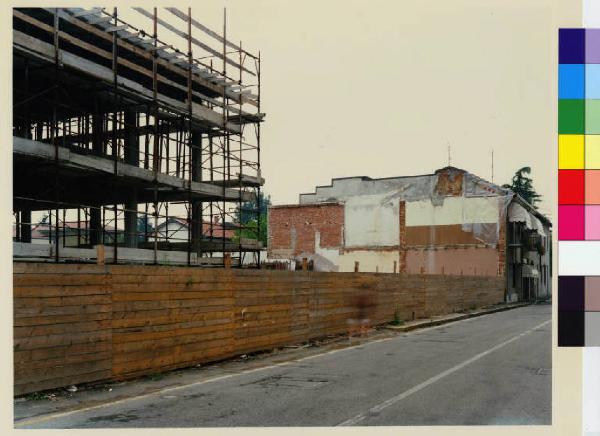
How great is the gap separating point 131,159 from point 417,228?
25.4m

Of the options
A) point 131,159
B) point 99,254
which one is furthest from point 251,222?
point 99,254

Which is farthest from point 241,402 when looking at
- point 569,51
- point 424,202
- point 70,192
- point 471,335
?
point 424,202

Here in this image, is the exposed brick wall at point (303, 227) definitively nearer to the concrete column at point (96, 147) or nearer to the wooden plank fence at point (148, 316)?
the concrete column at point (96, 147)

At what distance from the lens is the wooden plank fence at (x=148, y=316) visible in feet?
30.8

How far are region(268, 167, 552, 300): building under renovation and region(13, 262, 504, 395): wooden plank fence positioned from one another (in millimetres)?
26669

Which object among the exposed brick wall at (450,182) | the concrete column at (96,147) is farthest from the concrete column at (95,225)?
the exposed brick wall at (450,182)

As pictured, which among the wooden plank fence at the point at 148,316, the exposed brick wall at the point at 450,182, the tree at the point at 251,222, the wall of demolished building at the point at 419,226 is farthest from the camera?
the exposed brick wall at the point at 450,182

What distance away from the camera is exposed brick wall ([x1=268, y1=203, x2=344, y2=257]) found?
161 ft

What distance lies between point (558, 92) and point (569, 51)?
2.25ft

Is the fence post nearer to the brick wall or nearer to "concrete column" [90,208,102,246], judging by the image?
"concrete column" [90,208,102,246]

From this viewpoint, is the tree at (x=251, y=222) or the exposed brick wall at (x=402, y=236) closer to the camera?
the tree at (x=251, y=222)

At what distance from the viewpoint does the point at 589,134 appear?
10523 millimetres

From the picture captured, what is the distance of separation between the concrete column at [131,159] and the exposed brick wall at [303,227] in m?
24.4

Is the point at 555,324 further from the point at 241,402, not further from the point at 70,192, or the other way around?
the point at 70,192
